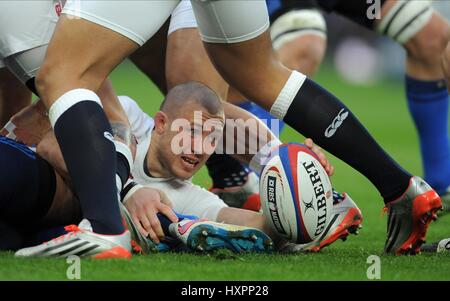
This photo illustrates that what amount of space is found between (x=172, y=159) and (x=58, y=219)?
0.55m

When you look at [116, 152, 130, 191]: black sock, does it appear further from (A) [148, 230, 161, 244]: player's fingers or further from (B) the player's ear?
(B) the player's ear

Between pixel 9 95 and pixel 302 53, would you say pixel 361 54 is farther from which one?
pixel 9 95

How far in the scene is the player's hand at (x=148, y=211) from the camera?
13.0 ft

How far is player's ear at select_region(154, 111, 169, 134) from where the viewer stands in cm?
438

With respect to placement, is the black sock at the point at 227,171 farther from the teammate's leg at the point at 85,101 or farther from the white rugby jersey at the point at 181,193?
the teammate's leg at the point at 85,101

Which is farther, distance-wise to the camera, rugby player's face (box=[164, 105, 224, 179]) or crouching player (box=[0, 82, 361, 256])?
rugby player's face (box=[164, 105, 224, 179])

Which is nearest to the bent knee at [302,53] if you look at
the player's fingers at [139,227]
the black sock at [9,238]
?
the player's fingers at [139,227]

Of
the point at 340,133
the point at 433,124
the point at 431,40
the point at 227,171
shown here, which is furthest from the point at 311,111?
the point at 433,124

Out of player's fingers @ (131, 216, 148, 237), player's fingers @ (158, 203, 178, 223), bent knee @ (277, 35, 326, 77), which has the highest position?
bent knee @ (277, 35, 326, 77)

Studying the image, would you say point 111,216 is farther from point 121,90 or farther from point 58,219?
point 121,90

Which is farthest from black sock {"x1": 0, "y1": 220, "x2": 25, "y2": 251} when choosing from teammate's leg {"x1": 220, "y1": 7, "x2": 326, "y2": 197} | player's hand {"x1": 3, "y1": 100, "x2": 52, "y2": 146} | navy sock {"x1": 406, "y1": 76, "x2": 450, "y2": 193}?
navy sock {"x1": 406, "y1": 76, "x2": 450, "y2": 193}

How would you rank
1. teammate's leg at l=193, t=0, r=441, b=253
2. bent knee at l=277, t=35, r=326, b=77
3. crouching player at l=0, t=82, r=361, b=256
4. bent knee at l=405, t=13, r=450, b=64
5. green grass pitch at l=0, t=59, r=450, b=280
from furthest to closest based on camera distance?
bent knee at l=277, t=35, r=326, b=77 < bent knee at l=405, t=13, r=450, b=64 < crouching player at l=0, t=82, r=361, b=256 < teammate's leg at l=193, t=0, r=441, b=253 < green grass pitch at l=0, t=59, r=450, b=280

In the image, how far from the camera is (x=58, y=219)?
4117mm
